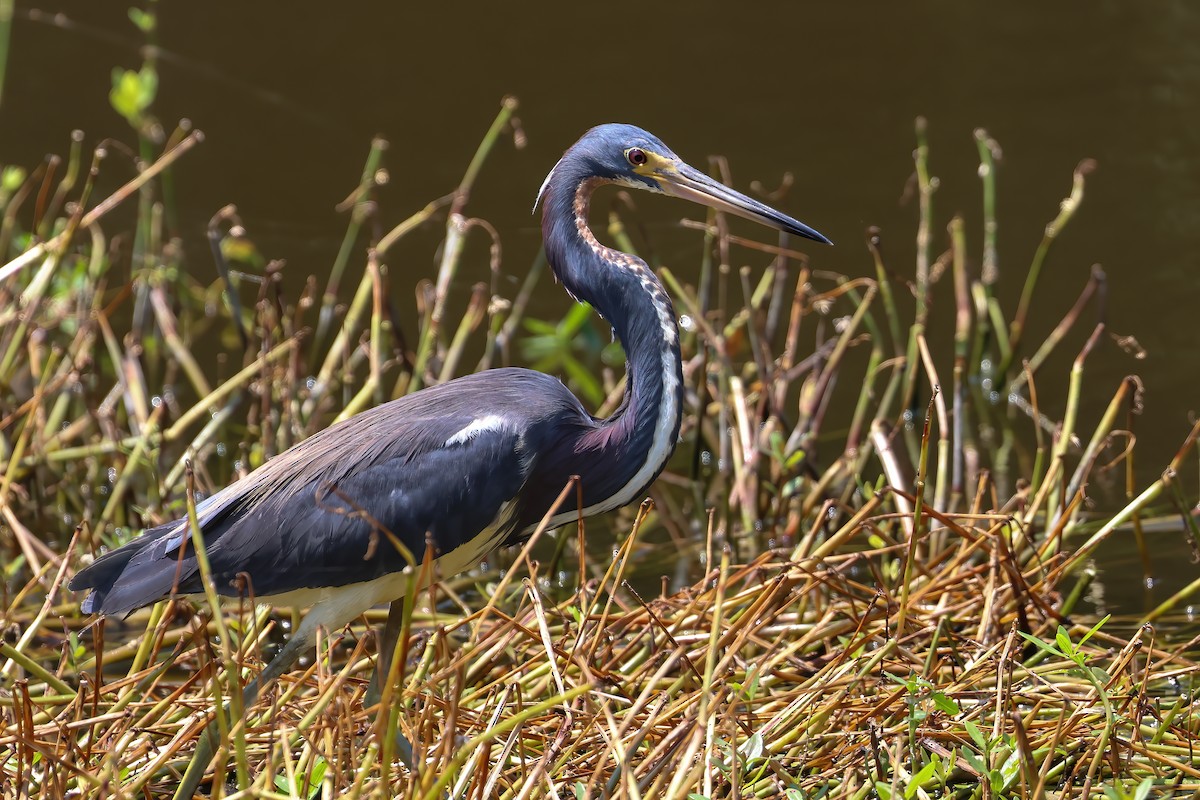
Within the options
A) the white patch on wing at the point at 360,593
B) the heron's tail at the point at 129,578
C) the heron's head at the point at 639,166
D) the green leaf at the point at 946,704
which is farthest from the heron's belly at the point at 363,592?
the green leaf at the point at 946,704

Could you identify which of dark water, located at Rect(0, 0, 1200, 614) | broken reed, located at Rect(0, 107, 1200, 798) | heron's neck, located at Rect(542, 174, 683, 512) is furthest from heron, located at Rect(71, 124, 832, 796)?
dark water, located at Rect(0, 0, 1200, 614)

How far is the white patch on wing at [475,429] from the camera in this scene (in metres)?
3.28

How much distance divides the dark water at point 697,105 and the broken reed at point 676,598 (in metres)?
0.94

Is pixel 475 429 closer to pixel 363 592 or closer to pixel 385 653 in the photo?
pixel 363 592

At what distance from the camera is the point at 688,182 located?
11.7ft

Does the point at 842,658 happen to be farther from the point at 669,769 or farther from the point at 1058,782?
the point at 669,769

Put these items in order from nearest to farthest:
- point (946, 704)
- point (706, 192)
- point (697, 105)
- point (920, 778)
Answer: point (920, 778), point (946, 704), point (706, 192), point (697, 105)

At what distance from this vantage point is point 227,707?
3.23m

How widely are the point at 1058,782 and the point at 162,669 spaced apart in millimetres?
1824

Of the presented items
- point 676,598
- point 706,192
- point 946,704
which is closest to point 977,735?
point 946,704

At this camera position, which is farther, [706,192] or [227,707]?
[706,192]

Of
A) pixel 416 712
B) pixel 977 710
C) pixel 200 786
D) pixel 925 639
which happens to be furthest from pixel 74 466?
pixel 977 710

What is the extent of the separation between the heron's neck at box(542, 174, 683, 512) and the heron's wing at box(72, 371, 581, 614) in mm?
163

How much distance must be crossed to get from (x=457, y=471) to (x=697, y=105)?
6.14 m
